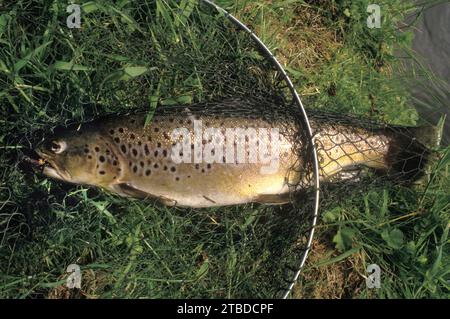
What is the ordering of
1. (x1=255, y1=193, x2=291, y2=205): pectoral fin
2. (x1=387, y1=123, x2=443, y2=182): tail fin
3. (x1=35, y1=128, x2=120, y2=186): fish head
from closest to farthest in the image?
(x1=35, y1=128, x2=120, y2=186): fish head → (x1=255, y1=193, x2=291, y2=205): pectoral fin → (x1=387, y1=123, x2=443, y2=182): tail fin

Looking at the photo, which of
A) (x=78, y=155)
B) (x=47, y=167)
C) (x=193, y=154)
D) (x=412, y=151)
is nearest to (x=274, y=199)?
(x=193, y=154)

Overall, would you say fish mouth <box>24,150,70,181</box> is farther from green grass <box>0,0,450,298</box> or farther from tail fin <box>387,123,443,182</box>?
tail fin <box>387,123,443,182</box>

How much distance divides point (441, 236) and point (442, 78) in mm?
1004

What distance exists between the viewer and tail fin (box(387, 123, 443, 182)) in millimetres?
2502

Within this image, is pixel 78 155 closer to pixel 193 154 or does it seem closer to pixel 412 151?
pixel 193 154

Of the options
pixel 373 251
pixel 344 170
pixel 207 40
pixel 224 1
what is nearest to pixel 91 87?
pixel 207 40

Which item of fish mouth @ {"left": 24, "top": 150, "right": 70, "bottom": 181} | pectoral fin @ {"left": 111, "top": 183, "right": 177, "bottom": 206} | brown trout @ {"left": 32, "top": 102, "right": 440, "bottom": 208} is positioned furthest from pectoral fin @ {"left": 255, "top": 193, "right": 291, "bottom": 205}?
fish mouth @ {"left": 24, "top": 150, "right": 70, "bottom": 181}

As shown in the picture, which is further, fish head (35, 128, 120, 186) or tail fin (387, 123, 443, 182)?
tail fin (387, 123, 443, 182)

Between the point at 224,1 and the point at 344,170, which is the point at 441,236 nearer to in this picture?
the point at 344,170

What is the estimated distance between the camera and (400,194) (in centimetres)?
273

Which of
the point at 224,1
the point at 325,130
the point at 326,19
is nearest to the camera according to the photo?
the point at 325,130

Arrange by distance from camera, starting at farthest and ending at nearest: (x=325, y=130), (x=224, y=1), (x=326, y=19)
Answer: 1. (x=326, y=19)
2. (x=224, y=1)
3. (x=325, y=130)

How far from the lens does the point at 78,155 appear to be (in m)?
2.24

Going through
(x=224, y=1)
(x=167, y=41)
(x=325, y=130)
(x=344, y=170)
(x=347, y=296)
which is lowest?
(x=347, y=296)
